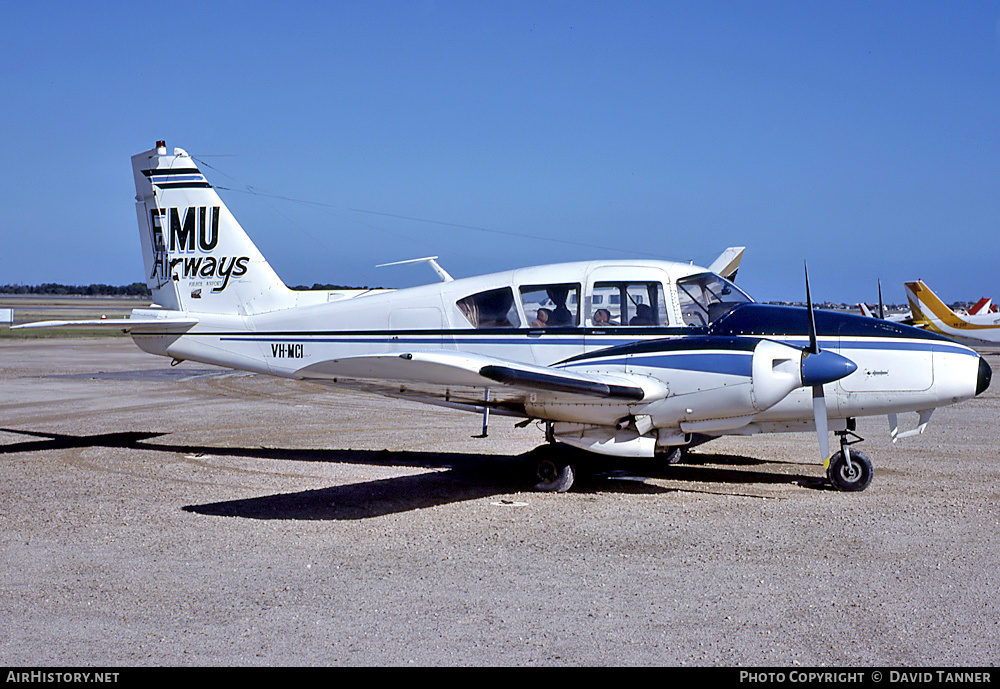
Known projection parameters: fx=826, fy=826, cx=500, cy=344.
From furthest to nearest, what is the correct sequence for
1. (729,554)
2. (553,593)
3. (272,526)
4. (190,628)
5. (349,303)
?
(349,303) < (272,526) < (729,554) < (553,593) < (190,628)

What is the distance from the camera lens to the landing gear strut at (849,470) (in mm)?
9320

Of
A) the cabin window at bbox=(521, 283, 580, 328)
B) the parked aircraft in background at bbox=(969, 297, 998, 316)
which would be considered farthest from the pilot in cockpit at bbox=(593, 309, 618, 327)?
the parked aircraft in background at bbox=(969, 297, 998, 316)

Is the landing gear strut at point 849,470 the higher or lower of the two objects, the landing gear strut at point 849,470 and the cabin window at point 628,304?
the lower

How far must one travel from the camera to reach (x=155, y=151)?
1250 centimetres

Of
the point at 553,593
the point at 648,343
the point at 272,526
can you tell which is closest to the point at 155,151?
the point at 272,526

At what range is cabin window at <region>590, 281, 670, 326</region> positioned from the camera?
9.62m

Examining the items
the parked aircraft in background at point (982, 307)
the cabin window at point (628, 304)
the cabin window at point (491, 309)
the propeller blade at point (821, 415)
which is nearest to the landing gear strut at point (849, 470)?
the propeller blade at point (821, 415)

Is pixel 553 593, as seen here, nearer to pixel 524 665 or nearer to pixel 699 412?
pixel 524 665

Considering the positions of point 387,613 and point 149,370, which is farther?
point 149,370

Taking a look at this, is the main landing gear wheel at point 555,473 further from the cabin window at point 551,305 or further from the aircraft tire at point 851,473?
the aircraft tire at point 851,473

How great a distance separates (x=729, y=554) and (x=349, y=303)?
20.3 ft

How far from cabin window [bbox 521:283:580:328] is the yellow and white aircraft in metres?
33.6

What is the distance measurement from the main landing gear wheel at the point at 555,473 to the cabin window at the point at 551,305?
1.58m

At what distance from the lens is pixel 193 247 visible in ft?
40.3
